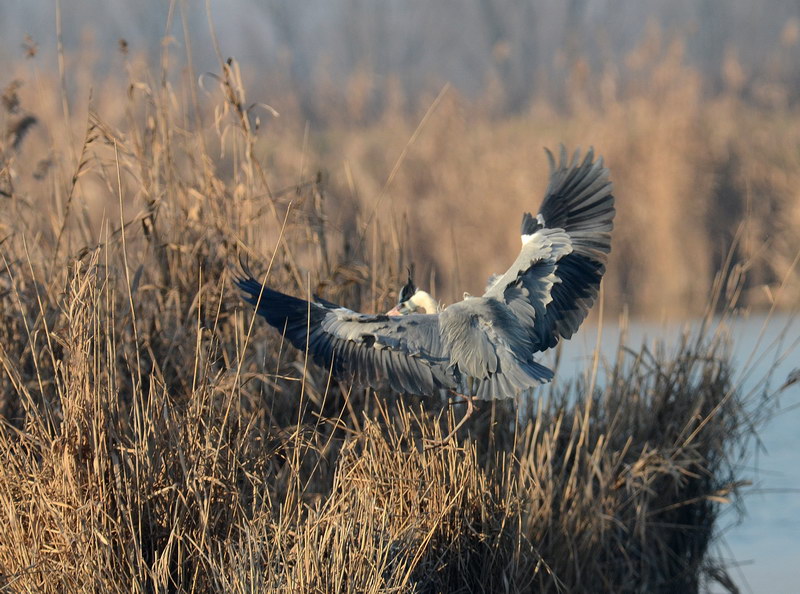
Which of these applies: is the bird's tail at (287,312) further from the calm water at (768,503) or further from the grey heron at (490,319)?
the calm water at (768,503)

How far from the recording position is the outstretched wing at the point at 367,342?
304 cm

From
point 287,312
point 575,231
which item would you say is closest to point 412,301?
point 287,312

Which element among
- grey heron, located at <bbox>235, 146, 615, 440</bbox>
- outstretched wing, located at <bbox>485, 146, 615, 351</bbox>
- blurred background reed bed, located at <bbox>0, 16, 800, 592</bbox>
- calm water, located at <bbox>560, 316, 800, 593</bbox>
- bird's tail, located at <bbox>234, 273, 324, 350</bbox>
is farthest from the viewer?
calm water, located at <bbox>560, 316, 800, 593</bbox>

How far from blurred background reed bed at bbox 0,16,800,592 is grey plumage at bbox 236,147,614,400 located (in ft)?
0.43

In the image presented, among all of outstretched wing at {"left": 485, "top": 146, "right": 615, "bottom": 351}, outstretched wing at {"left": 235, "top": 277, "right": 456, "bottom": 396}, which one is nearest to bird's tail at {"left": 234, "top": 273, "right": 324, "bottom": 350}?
outstretched wing at {"left": 235, "top": 277, "right": 456, "bottom": 396}

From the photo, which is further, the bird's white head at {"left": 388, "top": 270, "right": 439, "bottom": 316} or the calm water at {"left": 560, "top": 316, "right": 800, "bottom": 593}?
the calm water at {"left": 560, "top": 316, "right": 800, "bottom": 593}

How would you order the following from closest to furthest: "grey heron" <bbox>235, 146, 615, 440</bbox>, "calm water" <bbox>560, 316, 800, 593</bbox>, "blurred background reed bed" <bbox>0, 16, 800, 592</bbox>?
1. "blurred background reed bed" <bbox>0, 16, 800, 592</bbox>
2. "grey heron" <bbox>235, 146, 615, 440</bbox>
3. "calm water" <bbox>560, 316, 800, 593</bbox>

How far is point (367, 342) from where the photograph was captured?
3088 mm

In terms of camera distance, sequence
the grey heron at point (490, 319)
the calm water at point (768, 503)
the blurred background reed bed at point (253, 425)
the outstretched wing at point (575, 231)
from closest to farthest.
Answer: the blurred background reed bed at point (253, 425), the grey heron at point (490, 319), the outstretched wing at point (575, 231), the calm water at point (768, 503)

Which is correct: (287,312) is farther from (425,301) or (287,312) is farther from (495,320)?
(495,320)

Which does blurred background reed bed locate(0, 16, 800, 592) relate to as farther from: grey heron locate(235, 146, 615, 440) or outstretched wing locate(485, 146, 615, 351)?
outstretched wing locate(485, 146, 615, 351)

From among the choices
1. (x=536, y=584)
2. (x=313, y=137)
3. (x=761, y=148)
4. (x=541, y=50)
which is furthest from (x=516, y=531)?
(x=541, y=50)

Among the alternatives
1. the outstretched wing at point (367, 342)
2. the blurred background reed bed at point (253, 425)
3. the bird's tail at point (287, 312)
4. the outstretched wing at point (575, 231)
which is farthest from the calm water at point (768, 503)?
the bird's tail at point (287, 312)

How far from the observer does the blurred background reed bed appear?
254 cm
